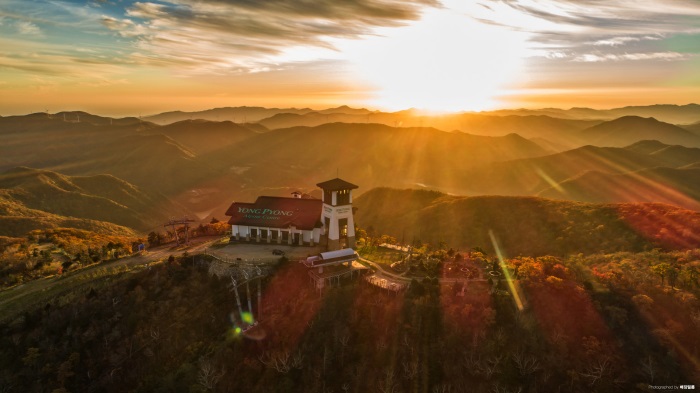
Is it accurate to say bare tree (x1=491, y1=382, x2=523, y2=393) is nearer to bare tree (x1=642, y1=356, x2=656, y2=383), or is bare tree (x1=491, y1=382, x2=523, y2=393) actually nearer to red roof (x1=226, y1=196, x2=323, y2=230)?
bare tree (x1=642, y1=356, x2=656, y2=383)

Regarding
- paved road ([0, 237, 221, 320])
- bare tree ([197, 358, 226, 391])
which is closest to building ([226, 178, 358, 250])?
paved road ([0, 237, 221, 320])

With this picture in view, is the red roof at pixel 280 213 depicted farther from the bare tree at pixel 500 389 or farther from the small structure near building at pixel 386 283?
the bare tree at pixel 500 389

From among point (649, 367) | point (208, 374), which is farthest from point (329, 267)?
point (649, 367)

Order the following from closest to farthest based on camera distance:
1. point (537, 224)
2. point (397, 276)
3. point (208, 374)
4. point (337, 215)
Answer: point (208, 374) → point (397, 276) → point (337, 215) → point (537, 224)

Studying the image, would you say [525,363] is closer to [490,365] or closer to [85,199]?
[490,365]

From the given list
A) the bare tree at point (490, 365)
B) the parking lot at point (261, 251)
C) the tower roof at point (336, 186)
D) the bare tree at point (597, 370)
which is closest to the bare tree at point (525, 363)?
the bare tree at point (490, 365)
